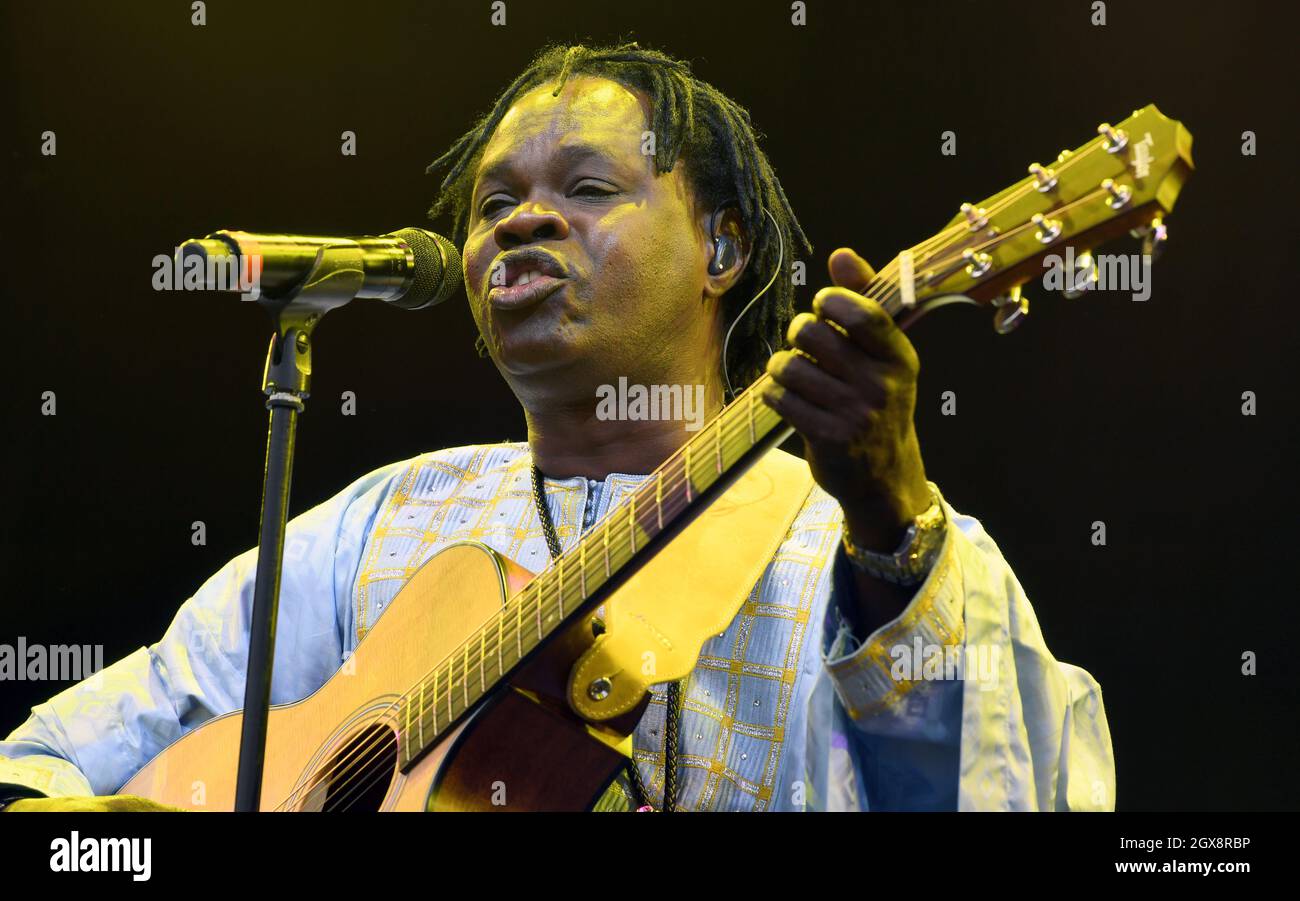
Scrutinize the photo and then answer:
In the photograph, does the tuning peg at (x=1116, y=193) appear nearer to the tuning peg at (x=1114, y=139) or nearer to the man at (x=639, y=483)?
the tuning peg at (x=1114, y=139)

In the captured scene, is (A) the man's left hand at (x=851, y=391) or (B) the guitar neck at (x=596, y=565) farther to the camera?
(B) the guitar neck at (x=596, y=565)

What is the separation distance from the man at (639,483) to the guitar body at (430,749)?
162 millimetres

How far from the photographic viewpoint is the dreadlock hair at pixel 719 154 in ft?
9.41

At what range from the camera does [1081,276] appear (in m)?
1.80

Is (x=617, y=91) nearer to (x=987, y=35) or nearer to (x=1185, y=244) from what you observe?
(x=987, y=35)

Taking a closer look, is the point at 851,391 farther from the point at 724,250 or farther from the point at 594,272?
the point at 724,250

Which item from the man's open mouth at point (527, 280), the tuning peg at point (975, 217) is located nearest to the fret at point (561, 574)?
the man's open mouth at point (527, 280)

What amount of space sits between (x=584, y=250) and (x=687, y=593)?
65 centimetres

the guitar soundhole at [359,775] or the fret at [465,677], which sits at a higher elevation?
the fret at [465,677]

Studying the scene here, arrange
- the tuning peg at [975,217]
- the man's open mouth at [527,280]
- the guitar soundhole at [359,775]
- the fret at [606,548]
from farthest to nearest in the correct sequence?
1. the man's open mouth at [527,280]
2. the guitar soundhole at [359,775]
3. the fret at [606,548]
4. the tuning peg at [975,217]

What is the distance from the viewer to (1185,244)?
305 centimetres

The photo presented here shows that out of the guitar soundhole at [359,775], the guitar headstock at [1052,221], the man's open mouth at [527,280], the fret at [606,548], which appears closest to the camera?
the guitar headstock at [1052,221]

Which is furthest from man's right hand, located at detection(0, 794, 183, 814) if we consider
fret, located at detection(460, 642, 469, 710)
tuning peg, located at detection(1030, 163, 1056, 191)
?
tuning peg, located at detection(1030, 163, 1056, 191)

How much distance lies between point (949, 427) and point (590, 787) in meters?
1.26
